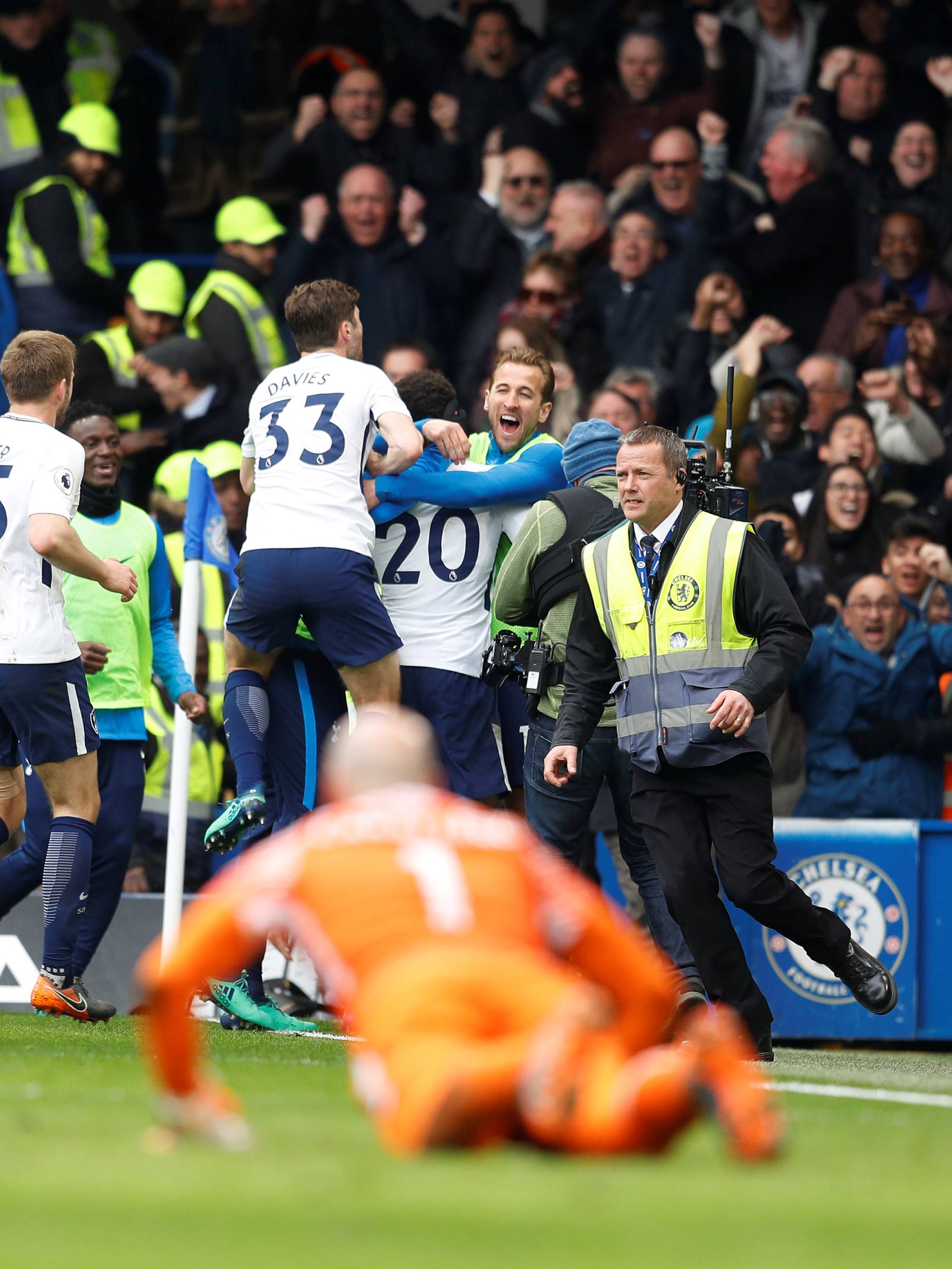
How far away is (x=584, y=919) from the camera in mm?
3977

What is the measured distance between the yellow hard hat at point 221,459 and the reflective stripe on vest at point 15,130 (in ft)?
12.9

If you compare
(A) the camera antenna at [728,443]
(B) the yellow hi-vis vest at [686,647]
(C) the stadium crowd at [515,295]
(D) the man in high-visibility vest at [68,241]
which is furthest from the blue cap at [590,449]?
(D) the man in high-visibility vest at [68,241]

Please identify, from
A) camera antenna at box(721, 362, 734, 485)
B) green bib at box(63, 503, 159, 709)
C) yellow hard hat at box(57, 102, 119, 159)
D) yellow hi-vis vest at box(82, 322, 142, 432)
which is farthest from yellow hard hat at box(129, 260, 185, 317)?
camera antenna at box(721, 362, 734, 485)

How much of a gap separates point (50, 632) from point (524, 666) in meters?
1.73

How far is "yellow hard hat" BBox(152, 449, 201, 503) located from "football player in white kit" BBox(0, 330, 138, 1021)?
130 inches

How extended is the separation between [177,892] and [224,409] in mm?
3780

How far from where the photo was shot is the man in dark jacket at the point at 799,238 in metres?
11.9

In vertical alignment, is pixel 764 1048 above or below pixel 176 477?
below

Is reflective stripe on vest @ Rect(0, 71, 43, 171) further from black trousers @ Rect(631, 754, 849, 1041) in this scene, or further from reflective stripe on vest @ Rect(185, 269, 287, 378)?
black trousers @ Rect(631, 754, 849, 1041)

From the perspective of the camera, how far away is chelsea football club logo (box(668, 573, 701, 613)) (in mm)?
7039

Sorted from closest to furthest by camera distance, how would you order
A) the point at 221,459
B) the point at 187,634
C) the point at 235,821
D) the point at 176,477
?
the point at 235,821, the point at 187,634, the point at 221,459, the point at 176,477

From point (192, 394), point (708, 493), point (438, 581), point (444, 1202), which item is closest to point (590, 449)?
point (708, 493)

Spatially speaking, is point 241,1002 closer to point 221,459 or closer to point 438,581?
point 438,581

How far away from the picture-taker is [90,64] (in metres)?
15.1
